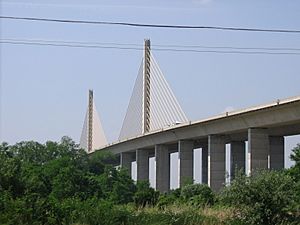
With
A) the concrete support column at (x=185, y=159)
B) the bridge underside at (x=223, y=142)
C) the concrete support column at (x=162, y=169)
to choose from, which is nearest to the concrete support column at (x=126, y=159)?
the bridge underside at (x=223, y=142)

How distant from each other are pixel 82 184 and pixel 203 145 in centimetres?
3654

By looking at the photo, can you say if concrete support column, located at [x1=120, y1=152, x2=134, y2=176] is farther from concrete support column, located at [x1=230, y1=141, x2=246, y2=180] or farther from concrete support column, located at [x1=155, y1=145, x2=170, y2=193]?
concrete support column, located at [x1=230, y1=141, x2=246, y2=180]

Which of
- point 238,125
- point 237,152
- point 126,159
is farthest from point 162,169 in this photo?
point 238,125

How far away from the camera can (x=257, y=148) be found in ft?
184

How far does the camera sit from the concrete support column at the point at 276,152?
63656mm

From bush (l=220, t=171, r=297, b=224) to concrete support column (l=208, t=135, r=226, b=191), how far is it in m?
37.1

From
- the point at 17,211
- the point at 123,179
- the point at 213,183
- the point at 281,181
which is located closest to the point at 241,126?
the point at 213,183

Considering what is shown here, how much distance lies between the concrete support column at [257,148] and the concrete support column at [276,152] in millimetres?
7556

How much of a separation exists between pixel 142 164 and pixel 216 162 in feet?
82.6

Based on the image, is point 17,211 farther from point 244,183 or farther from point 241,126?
point 241,126

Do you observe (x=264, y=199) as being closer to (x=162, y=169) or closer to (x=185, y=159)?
(x=185, y=159)

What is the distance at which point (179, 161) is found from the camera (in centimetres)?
7300

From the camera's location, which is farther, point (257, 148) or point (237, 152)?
point (237, 152)

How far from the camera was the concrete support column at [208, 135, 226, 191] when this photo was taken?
63.1 meters
